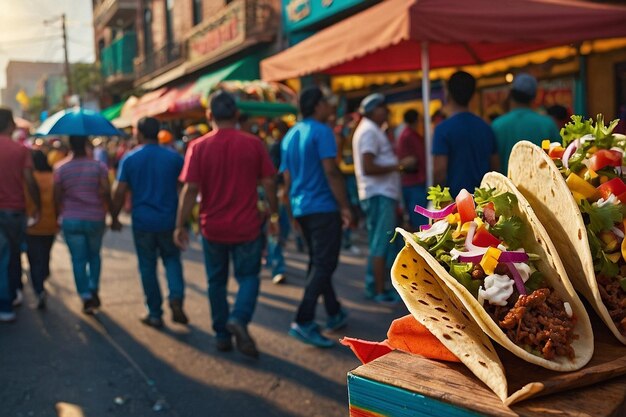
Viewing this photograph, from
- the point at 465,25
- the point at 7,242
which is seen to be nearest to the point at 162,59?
the point at 7,242

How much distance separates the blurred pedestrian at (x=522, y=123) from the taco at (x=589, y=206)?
2.42 m

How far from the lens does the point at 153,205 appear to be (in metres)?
5.51

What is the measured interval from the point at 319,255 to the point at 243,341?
849 mm

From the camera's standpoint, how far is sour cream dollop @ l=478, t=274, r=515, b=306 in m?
1.66

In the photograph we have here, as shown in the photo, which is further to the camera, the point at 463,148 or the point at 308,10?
the point at 308,10

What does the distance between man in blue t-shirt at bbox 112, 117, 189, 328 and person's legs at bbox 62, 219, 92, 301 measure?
60 cm

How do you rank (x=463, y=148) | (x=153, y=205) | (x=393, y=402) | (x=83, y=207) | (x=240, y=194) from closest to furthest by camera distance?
(x=393, y=402), (x=463, y=148), (x=240, y=194), (x=153, y=205), (x=83, y=207)

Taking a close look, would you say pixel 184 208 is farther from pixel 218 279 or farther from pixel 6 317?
pixel 6 317

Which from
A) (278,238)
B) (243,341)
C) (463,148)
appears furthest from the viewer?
(278,238)

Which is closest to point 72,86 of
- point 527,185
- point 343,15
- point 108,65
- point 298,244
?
point 108,65

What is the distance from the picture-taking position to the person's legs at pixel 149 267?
5.59 m

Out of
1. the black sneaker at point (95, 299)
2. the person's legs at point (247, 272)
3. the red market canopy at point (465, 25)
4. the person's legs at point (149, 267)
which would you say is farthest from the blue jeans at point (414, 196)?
the black sneaker at point (95, 299)

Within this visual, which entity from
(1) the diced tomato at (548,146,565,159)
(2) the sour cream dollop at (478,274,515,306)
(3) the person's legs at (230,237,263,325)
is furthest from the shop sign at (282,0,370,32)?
(2) the sour cream dollop at (478,274,515,306)

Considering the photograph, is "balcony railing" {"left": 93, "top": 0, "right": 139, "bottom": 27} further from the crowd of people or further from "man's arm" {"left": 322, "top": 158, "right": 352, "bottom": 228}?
"man's arm" {"left": 322, "top": 158, "right": 352, "bottom": 228}
